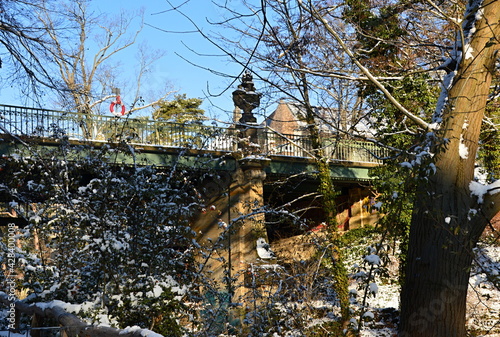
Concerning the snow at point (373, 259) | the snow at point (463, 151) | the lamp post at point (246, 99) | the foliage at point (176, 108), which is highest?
the foliage at point (176, 108)

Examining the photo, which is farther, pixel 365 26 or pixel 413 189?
pixel 365 26

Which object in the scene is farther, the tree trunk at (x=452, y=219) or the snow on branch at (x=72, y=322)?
the tree trunk at (x=452, y=219)

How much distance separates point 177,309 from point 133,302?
61cm

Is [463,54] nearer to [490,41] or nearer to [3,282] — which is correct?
[490,41]

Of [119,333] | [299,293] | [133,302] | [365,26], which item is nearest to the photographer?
[119,333]

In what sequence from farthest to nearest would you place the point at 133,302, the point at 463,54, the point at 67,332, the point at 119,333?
the point at 133,302
the point at 463,54
the point at 67,332
the point at 119,333

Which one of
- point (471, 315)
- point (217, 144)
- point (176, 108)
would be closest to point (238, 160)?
point (217, 144)

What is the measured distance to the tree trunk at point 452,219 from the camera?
6.08 meters

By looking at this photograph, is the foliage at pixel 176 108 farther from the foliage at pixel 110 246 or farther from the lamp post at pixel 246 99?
the foliage at pixel 110 246

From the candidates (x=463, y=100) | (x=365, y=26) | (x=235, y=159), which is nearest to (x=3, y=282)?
(x=463, y=100)

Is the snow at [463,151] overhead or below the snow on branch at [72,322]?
overhead

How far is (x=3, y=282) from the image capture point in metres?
9.27

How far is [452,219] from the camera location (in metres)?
6.11

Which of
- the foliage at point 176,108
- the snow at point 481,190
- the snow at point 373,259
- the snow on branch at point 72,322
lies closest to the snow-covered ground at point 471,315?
the snow at point 481,190
